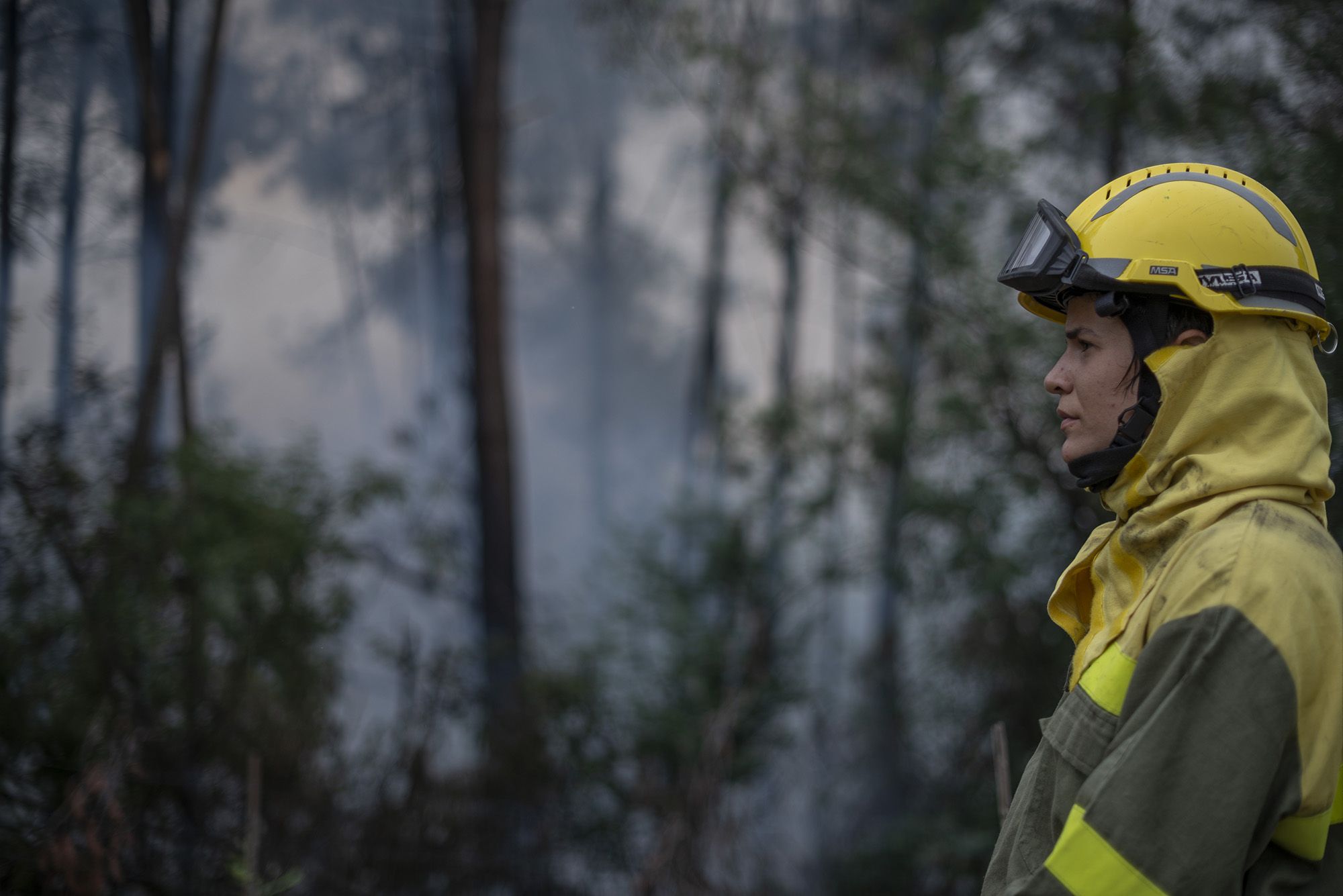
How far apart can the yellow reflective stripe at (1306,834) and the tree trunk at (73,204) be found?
511 centimetres

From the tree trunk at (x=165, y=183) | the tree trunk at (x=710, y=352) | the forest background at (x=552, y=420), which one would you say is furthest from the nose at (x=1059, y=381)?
the tree trunk at (x=710, y=352)

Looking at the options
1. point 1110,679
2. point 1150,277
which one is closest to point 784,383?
point 1150,277

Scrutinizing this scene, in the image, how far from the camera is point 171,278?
5250 mm

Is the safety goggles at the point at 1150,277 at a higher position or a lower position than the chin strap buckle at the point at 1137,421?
higher

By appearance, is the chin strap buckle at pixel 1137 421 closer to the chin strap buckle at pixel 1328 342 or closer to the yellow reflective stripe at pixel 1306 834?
the chin strap buckle at pixel 1328 342

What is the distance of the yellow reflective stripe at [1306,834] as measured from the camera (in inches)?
48.4

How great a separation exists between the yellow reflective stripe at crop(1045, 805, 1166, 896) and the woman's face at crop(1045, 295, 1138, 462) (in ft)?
2.00

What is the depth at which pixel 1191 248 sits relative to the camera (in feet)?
5.06

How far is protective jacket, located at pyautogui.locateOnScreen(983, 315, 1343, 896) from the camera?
118 cm

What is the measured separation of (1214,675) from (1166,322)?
602mm

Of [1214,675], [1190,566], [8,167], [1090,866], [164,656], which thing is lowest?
[164,656]

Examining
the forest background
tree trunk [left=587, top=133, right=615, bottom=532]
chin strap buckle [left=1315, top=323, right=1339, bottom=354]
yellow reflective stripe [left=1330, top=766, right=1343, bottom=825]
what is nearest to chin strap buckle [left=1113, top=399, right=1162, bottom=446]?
chin strap buckle [left=1315, top=323, right=1339, bottom=354]

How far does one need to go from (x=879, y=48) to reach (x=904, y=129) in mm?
850

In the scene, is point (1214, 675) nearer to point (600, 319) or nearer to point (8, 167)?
point (8, 167)
